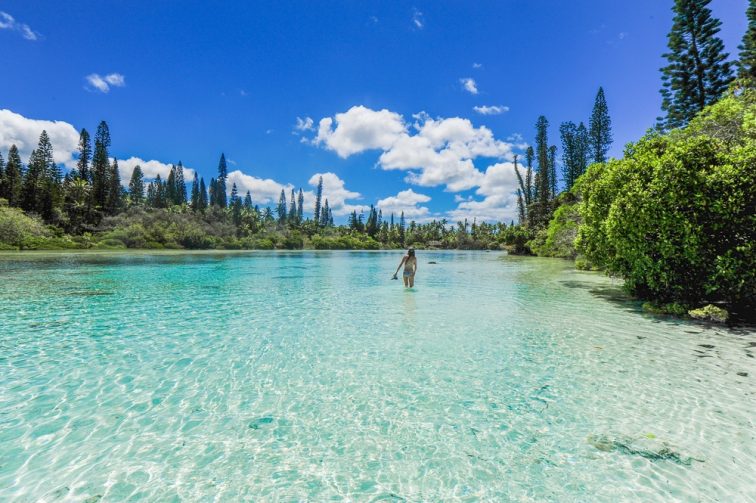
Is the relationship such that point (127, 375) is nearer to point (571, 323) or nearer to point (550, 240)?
point (571, 323)

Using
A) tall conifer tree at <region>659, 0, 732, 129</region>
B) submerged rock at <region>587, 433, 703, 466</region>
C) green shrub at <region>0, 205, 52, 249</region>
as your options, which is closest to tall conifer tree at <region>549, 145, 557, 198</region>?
tall conifer tree at <region>659, 0, 732, 129</region>

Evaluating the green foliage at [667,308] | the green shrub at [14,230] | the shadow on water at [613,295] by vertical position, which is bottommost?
the shadow on water at [613,295]

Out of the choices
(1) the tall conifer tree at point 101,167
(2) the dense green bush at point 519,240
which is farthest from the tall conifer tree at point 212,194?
(2) the dense green bush at point 519,240

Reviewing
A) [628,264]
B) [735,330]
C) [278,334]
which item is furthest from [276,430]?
[628,264]

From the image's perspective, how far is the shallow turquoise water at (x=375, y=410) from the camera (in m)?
3.22

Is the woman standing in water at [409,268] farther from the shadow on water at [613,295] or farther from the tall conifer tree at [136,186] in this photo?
the tall conifer tree at [136,186]

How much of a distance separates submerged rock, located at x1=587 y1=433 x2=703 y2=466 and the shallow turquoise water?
0.02 metres

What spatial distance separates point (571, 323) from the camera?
31.1 ft

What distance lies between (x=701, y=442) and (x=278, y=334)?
7525 millimetres

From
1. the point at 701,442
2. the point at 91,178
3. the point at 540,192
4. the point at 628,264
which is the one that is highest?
the point at 91,178

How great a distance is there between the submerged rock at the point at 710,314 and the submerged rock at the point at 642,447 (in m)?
8.24

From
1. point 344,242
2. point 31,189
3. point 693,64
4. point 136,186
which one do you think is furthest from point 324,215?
point 693,64

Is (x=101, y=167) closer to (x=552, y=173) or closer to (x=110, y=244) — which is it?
(x=110, y=244)

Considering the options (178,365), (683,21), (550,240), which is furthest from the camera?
(550,240)
